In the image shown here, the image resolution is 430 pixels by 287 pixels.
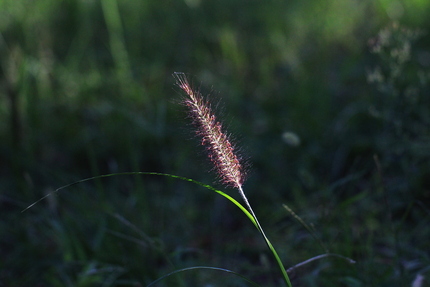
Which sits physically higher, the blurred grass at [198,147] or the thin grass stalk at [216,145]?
the thin grass stalk at [216,145]

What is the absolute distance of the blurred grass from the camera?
1.97 m

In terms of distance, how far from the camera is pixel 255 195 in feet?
8.91

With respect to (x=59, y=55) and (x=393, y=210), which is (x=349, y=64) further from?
A: (x=59, y=55)

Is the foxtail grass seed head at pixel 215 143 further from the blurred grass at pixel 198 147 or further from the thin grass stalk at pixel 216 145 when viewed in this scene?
the blurred grass at pixel 198 147

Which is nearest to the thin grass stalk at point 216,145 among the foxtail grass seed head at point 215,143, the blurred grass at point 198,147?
the foxtail grass seed head at point 215,143

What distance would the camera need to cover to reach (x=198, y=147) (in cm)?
188

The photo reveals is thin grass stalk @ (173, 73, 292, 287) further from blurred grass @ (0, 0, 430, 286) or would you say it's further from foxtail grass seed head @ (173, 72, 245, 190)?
blurred grass @ (0, 0, 430, 286)

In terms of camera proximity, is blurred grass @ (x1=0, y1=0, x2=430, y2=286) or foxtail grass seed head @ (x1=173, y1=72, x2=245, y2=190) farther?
blurred grass @ (x1=0, y1=0, x2=430, y2=286)

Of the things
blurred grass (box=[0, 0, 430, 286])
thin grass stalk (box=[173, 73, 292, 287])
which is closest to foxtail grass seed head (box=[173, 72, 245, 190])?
thin grass stalk (box=[173, 73, 292, 287])

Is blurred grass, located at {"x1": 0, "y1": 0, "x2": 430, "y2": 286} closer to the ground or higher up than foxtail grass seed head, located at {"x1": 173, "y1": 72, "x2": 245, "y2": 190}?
closer to the ground

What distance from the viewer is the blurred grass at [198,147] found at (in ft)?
6.48

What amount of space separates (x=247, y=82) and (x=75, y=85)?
1.36 meters

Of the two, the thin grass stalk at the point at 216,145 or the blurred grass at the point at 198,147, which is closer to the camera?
the thin grass stalk at the point at 216,145

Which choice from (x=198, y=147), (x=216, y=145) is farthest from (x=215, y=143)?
(x=198, y=147)
